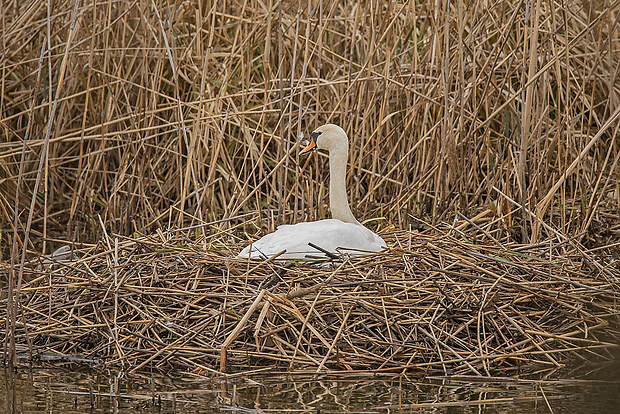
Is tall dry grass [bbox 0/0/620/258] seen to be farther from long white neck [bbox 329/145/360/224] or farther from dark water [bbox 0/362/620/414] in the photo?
dark water [bbox 0/362/620/414]

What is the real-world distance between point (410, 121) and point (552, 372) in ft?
8.35

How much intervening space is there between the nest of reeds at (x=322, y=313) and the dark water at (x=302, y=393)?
0.50ft

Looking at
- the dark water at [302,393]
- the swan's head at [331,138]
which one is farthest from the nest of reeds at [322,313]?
the swan's head at [331,138]

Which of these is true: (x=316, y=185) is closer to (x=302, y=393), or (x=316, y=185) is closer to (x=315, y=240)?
(x=315, y=240)

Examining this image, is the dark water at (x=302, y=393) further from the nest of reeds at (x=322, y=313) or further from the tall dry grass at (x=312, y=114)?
the tall dry grass at (x=312, y=114)

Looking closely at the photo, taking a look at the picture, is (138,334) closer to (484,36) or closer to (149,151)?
(149,151)

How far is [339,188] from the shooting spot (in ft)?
17.0

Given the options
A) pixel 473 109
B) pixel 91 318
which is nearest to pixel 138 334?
pixel 91 318

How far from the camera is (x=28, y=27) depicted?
657cm

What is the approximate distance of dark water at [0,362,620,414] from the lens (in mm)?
3205

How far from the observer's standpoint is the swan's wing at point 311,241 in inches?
177

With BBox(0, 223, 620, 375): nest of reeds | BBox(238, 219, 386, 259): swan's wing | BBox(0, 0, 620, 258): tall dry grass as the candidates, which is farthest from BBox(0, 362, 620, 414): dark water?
BBox(0, 0, 620, 258): tall dry grass

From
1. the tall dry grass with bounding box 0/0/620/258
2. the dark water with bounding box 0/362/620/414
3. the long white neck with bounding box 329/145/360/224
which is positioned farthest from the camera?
the tall dry grass with bounding box 0/0/620/258

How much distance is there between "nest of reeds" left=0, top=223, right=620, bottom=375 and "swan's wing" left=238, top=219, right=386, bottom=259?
0.09 metres
